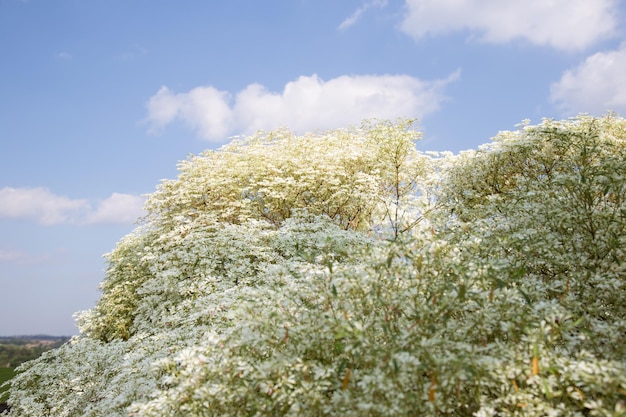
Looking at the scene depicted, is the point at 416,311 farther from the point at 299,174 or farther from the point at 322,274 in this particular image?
the point at 299,174

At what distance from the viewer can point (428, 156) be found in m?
20.6

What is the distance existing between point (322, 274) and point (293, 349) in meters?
1.07

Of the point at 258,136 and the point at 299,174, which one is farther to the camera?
the point at 258,136

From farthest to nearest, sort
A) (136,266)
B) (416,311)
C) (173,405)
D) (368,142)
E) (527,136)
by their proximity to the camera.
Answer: (368,142), (136,266), (527,136), (173,405), (416,311)

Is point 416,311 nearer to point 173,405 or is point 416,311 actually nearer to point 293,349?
point 293,349

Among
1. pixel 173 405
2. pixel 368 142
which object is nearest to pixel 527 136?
pixel 368 142

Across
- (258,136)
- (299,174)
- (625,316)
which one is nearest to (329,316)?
(625,316)

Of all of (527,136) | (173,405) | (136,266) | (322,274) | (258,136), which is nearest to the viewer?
(173,405)

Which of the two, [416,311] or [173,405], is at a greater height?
[416,311]

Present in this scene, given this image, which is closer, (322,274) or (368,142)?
(322,274)

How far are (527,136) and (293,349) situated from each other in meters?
15.3

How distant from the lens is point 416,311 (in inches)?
205

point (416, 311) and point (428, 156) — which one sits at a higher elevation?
point (428, 156)

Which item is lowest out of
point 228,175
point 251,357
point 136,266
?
point 251,357
